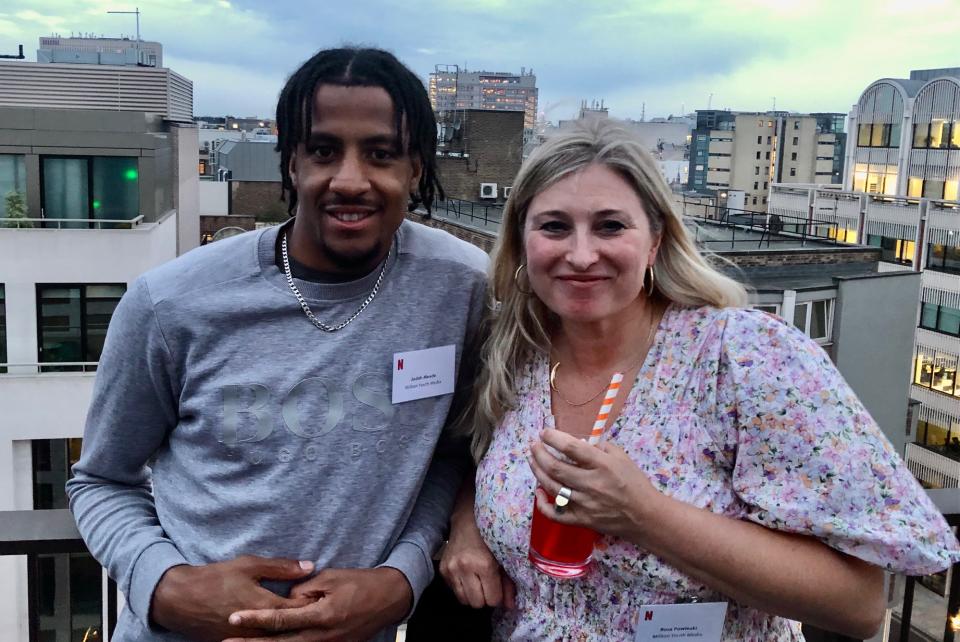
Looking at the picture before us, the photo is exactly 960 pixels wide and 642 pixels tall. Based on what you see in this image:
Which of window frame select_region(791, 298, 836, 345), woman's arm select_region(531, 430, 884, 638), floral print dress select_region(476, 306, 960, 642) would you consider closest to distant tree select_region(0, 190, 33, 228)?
window frame select_region(791, 298, 836, 345)

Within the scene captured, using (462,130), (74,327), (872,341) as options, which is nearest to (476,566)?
(74,327)

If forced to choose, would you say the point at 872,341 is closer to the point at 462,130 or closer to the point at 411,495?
the point at 462,130

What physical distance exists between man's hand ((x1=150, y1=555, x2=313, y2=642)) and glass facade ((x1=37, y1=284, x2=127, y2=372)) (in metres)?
11.3

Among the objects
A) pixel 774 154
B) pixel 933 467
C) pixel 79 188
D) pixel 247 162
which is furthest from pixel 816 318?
pixel 774 154

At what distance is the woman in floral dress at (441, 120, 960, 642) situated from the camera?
1.57 metres

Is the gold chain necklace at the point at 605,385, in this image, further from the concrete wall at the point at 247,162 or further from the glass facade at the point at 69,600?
the concrete wall at the point at 247,162

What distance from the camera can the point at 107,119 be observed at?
44.4 feet

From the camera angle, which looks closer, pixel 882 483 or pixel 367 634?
pixel 882 483

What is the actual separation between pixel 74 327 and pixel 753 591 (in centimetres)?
1243

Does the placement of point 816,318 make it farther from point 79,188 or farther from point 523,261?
point 523,261

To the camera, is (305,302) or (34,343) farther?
(34,343)

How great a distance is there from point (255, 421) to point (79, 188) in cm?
1309

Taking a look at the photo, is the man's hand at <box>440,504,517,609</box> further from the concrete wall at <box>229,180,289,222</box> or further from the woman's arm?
the concrete wall at <box>229,180,289,222</box>

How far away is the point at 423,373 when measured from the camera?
1857 mm
